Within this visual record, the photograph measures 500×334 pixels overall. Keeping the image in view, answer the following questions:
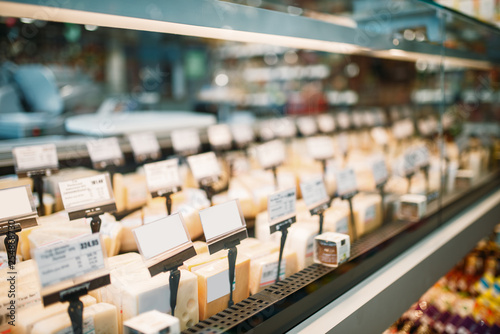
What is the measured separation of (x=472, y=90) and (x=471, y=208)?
159 cm

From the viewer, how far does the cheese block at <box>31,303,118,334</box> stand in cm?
101

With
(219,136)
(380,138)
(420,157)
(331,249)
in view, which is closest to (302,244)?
(331,249)

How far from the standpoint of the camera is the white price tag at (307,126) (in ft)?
12.3

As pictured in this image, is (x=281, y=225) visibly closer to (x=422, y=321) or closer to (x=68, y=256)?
(x=68, y=256)

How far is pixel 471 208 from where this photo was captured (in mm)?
2727

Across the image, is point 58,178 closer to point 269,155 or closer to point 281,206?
point 269,155

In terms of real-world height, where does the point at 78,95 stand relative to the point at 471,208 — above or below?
above

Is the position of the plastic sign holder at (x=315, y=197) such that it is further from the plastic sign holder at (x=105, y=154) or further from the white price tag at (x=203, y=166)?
the plastic sign holder at (x=105, y=154)

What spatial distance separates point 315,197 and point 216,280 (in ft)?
1.83

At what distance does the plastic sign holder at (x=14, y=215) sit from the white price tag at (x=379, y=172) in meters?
1.58

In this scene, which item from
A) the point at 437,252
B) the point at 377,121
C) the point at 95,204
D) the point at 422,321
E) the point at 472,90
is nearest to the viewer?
the point at 95,204

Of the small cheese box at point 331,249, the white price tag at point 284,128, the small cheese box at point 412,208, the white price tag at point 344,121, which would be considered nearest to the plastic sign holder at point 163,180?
the small cheese box at point 331,249

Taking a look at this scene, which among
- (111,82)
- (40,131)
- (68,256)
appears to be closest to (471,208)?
(68,256)

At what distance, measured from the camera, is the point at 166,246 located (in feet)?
3.74
